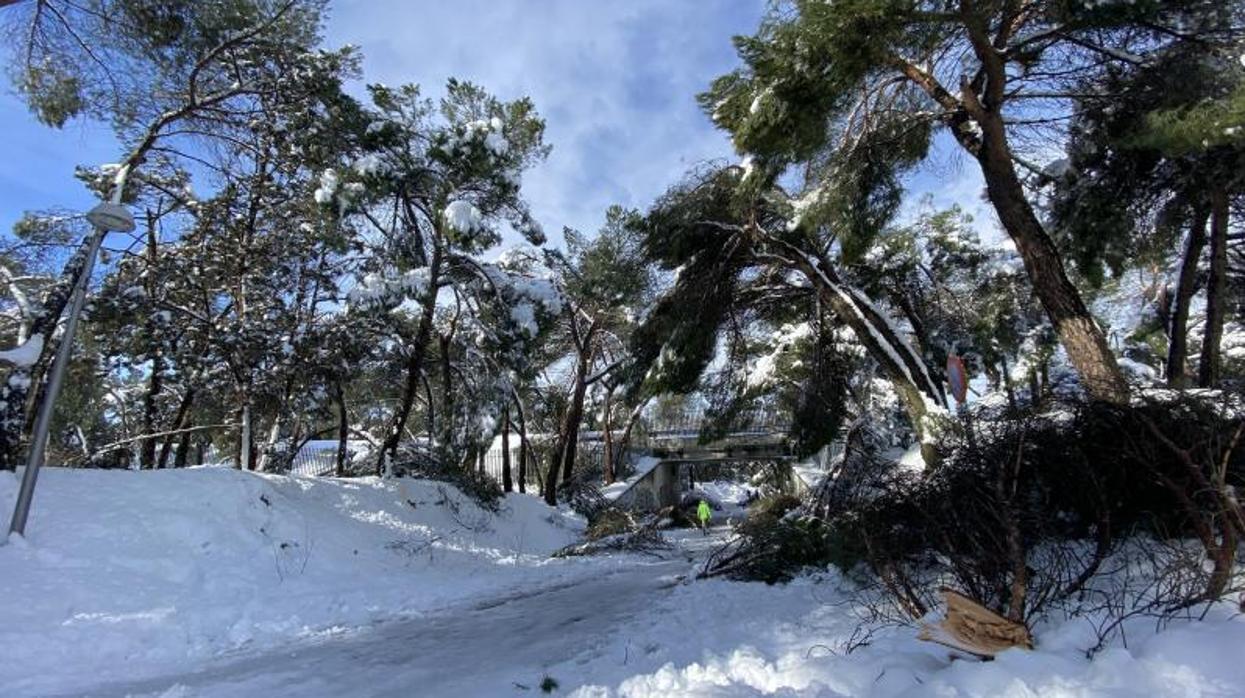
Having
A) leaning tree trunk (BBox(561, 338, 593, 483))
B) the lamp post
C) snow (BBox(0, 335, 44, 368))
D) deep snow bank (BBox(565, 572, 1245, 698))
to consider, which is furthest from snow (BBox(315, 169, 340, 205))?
leaning tree trunk (BBox(561, 338, 593, 483))

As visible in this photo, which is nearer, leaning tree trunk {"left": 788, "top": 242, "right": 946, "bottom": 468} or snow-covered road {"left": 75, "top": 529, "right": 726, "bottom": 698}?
snow-covered road {"left": 75, "top": 529, "right": 726, "bottom": 698}

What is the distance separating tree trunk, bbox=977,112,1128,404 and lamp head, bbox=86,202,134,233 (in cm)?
1043

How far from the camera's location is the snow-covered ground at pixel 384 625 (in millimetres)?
4027

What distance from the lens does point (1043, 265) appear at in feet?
27.3

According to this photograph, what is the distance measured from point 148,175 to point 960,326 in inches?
725

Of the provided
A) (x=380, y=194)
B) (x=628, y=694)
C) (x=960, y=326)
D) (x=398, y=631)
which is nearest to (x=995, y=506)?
(x=628, y=694)

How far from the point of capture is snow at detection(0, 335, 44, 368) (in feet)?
28.0

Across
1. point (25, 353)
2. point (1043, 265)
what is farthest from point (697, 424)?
point (25, 353)

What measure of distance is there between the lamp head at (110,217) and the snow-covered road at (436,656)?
5181 millimetres

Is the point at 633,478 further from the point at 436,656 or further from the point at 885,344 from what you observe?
the point at 436,656

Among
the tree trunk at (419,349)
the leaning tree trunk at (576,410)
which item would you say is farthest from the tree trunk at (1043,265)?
the leaning tree trunk at (576,410)

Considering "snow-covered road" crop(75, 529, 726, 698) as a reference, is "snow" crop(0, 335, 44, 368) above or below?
above

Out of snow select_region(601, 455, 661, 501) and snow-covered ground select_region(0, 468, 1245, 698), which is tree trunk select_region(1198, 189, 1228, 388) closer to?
snow-covered ground select_region(0, 468, 1245, 698)

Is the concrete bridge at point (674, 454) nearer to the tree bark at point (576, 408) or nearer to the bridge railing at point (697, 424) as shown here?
→ the bridge railing at point (697, 424)
